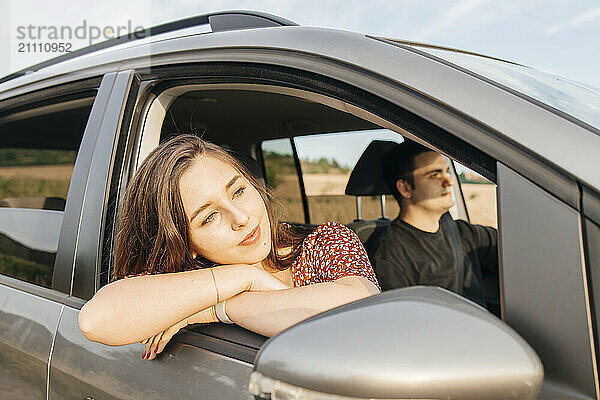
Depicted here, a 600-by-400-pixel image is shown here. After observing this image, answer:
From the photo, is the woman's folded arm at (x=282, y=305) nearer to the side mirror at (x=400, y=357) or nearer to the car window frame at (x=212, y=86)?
the car window frame at (x=212, y=86)

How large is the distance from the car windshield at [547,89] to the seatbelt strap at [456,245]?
950mm

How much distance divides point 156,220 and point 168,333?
15.0 inches

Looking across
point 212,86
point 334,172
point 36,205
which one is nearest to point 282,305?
point 212,86

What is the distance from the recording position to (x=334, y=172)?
11.0ft

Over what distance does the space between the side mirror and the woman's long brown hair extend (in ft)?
2.49

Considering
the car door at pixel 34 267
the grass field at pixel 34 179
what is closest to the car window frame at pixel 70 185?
the car door at pixel 34 267

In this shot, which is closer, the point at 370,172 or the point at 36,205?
the point at 36,205

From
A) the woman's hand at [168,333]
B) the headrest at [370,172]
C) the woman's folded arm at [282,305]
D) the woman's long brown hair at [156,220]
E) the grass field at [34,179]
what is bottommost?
the woman's hand at [168,333]

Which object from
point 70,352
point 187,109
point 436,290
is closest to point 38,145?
point 187,109

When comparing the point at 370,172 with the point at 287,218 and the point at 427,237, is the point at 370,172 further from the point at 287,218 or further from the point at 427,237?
the point at 287,218

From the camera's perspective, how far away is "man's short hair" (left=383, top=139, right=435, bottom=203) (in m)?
2.29

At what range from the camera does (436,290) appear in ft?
2.76

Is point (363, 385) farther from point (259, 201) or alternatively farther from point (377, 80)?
point (259, 201)

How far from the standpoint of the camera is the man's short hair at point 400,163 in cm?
229
